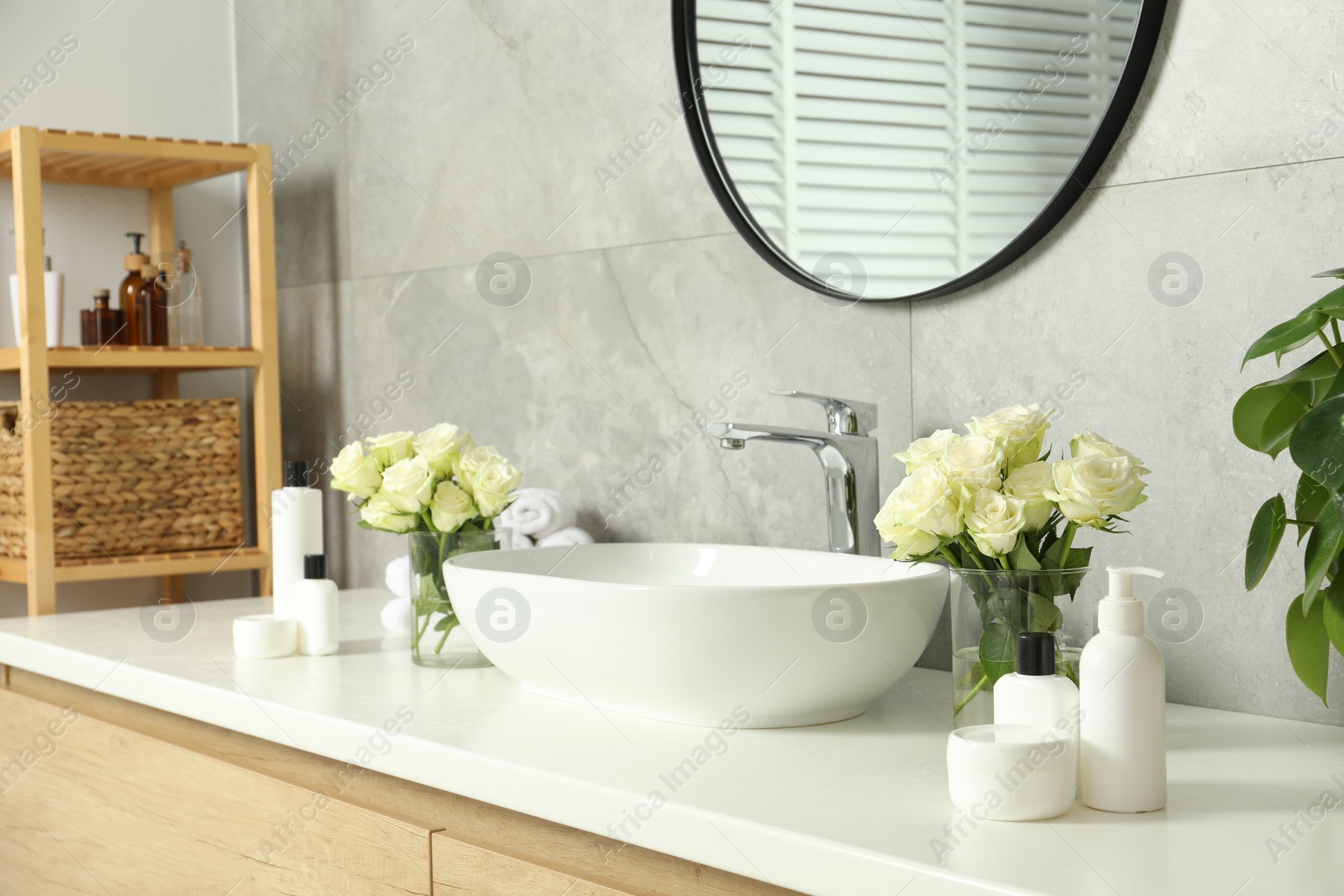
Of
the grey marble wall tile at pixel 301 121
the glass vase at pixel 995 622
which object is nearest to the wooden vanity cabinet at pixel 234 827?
Result: the glass vase at pixel 995 622

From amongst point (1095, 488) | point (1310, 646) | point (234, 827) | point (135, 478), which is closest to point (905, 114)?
point (1095, 488)

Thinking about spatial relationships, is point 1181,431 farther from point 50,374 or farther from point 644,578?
point 50,374

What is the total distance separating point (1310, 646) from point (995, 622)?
21cm

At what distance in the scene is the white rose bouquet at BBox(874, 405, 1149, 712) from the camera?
34.3 inches

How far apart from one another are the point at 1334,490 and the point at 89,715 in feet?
4.15

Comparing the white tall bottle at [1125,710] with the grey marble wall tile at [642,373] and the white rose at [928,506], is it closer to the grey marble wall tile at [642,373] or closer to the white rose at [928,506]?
the white rose at [928,506]

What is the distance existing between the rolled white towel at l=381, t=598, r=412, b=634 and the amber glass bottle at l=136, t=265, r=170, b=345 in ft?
2.33

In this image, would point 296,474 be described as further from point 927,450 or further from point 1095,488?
point 1095,488

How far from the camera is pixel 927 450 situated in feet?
3.03

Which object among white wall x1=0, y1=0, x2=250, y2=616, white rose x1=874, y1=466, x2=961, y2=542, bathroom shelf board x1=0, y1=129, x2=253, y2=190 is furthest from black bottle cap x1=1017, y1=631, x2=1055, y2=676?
white wall x1=0, y1=0, x2=250, y2=616

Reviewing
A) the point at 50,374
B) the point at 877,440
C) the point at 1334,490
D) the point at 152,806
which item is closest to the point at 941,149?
the point at 877,440

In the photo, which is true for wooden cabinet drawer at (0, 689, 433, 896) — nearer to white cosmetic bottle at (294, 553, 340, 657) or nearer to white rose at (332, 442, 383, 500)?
white cosmetic bottle at (294, 553, 340, 657)

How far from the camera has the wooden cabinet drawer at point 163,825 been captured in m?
1.02

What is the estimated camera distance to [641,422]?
1578 millimetres
